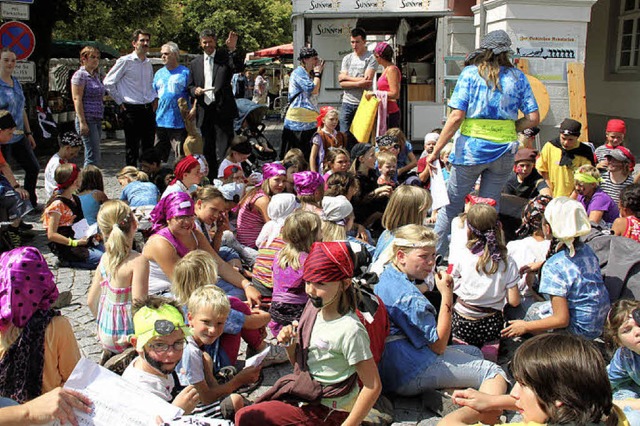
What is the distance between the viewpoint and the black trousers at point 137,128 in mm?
8953

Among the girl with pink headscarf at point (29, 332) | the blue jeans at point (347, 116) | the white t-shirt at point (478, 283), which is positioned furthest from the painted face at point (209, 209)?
the blue jeans at point (347, 116)

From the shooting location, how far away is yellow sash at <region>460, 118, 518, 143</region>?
5.69m

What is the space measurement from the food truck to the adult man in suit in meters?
4.39

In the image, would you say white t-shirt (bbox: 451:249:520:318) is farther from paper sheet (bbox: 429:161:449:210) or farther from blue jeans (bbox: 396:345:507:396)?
paper sheet (bbox: 429:161:449:210)

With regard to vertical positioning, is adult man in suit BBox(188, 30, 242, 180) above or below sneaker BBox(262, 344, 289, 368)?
above

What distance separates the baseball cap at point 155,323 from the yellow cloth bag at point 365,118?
6.07 m

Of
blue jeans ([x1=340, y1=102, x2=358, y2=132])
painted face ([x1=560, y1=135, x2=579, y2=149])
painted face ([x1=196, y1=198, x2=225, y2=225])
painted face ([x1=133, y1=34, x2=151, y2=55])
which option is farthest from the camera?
blue jeans ([x1=340, y1=102, x2=358, y2=132])

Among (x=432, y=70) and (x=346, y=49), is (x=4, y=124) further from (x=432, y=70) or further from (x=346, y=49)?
(x=432, y=70)

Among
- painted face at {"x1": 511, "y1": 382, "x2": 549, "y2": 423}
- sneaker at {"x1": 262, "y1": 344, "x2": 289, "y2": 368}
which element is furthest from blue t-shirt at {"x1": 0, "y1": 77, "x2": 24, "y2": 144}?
painted face at {"x1": 511, "y1": 382, "x2": 549, "y2": 423}

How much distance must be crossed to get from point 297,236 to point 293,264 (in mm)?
187

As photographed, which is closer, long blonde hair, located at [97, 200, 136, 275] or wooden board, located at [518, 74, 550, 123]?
long blonde hair, located at [97, 200, 136, 275]

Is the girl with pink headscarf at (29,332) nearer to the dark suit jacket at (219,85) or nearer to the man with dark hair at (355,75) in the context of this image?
the dark suit jacket at (219,85)

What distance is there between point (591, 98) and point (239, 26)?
2882 centimetres

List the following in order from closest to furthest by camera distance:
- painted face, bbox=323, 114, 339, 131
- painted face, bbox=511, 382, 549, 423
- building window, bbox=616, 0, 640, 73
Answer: painted face, bbox=511, 382, 549, 423
painted face, bbox=323, 114, 339, 131
building window, bbox=616, 0, 640, 73
